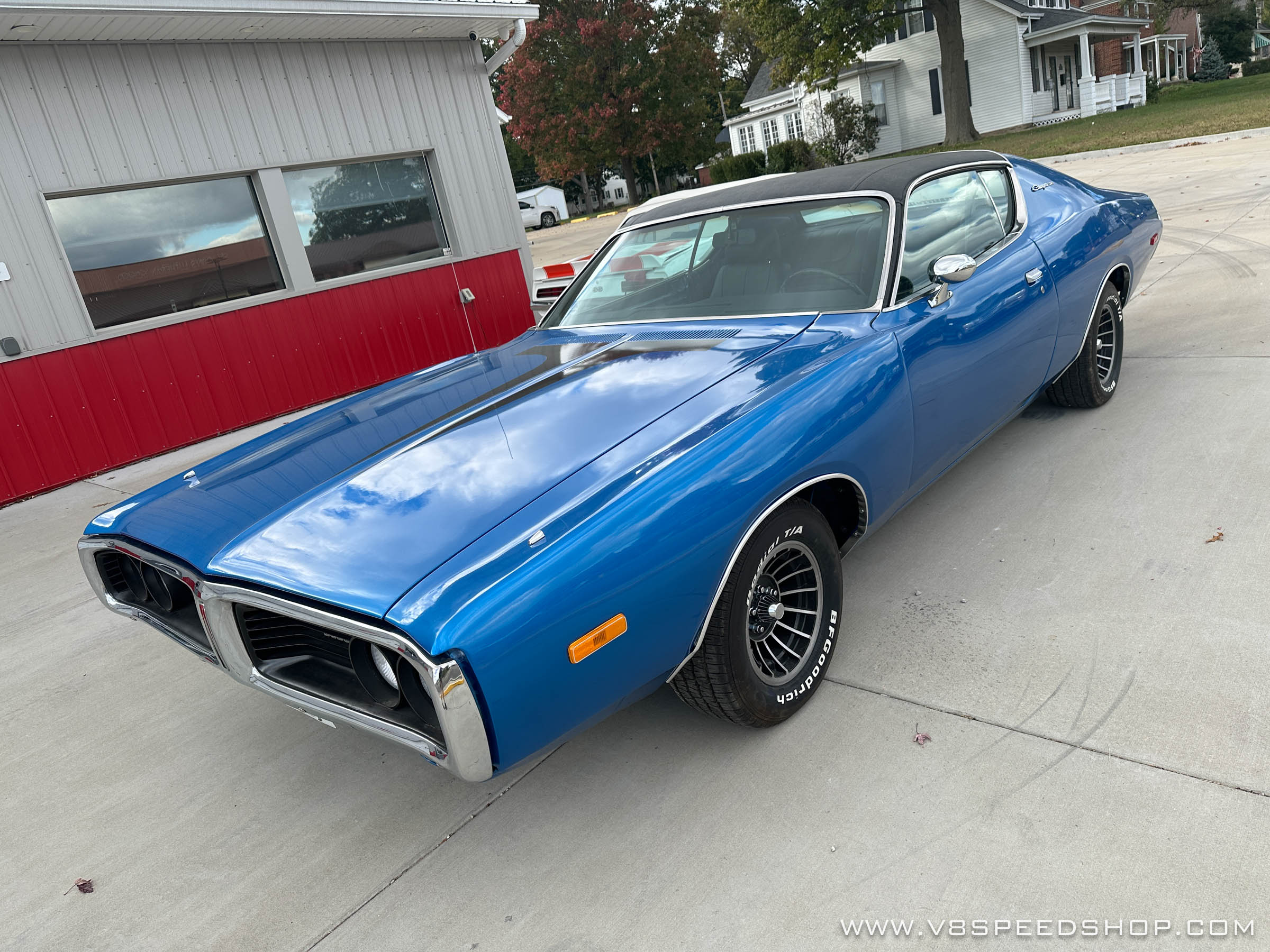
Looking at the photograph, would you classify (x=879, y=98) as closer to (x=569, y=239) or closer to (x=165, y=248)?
(x=569, y=239)

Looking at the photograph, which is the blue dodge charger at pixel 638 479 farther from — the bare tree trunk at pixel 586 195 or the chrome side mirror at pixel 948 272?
the bare tree trunk at pixel 586 195

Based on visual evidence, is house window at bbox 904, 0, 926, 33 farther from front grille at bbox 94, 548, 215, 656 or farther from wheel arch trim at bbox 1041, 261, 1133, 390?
front grille at bbox 94, 548, 215, 656

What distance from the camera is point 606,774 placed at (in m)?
2.65

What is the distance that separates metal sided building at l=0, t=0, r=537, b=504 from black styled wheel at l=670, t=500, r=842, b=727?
6.13 metres

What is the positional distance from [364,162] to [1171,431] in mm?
6884

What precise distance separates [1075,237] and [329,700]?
3.84 meters

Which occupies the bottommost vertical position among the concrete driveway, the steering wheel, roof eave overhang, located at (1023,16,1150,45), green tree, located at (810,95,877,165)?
the concrete driveway

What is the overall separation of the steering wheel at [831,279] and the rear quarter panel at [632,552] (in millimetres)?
537

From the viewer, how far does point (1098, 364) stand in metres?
4.73

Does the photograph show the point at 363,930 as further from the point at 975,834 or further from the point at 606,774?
the point at 975,834

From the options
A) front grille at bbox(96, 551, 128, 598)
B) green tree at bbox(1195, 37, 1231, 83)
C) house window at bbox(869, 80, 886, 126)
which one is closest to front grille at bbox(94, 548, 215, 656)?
front grille at bbox(96, 551, 128, 598)

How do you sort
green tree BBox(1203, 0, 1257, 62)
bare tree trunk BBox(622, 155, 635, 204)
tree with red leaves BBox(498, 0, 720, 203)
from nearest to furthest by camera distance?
tree with red leaves BBox(498, 0, 720, 203), bare tree trunk BBox(622, 155, 635, 204), green tree BBox(1203, 0, 1257, 62)

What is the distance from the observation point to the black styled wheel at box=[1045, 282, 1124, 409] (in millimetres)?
4562

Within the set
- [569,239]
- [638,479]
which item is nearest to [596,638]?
[638,479]
